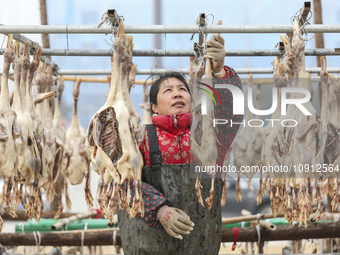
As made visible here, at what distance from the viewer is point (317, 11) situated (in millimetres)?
5941

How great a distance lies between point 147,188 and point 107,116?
612 millimetres

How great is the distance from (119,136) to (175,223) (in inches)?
27.9

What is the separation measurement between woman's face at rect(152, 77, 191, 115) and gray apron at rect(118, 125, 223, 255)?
0.44 metres

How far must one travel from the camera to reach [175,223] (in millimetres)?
3352

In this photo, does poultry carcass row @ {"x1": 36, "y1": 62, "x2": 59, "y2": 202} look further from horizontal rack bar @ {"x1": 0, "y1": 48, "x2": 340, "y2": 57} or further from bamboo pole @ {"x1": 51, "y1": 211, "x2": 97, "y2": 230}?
bamboo pole @ {"x1": 51, "y1": 211, "x2": 97, "y2": 230}

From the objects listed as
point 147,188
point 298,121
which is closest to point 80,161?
point 147,188

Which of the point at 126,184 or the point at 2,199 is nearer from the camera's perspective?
the point at 126,184

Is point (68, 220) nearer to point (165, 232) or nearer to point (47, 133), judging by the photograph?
point (47, 133)

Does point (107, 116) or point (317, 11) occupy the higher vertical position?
point (317, 11)

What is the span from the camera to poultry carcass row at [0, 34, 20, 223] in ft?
12.3

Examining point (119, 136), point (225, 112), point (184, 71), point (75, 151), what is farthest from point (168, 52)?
point (75, 151)

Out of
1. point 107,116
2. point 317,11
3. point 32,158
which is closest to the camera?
point 107,116

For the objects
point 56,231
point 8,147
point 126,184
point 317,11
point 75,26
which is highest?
point 317,11

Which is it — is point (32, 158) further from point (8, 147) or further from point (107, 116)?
point (107, 116)
